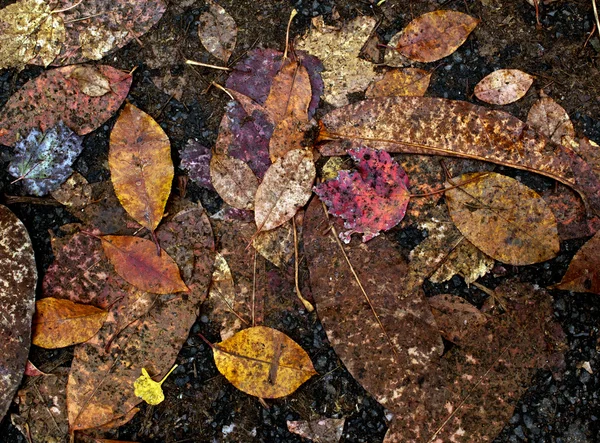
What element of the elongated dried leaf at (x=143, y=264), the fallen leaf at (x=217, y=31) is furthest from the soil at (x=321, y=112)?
the elongated dried leaf at (x=143, y=264)

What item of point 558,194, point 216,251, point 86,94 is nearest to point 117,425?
point 216,251

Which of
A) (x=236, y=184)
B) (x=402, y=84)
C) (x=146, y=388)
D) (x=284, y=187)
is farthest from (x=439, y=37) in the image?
(x=146, y=388)

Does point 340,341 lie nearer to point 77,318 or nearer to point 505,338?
point 505,338

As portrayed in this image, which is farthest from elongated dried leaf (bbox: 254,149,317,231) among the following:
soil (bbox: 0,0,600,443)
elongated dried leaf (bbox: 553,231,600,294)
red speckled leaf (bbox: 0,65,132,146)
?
elongated dried leaf (bbox: 553,231,600,294)

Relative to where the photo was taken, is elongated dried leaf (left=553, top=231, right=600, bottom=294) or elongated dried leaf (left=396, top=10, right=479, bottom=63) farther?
elongated dried leaf (left=396, top=10, right=479, bottom=63)

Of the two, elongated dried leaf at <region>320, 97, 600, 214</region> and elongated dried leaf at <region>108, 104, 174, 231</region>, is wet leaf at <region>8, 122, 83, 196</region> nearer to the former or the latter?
elongated dried leaf at <region>108, 104, 174, 231</region>

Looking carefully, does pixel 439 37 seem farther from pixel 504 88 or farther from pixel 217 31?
pixel 217 31
